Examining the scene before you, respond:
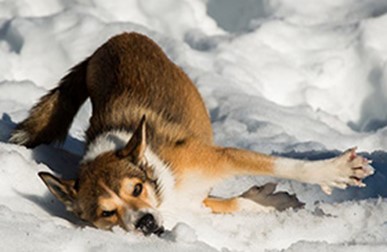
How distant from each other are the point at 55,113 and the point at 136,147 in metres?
1.18

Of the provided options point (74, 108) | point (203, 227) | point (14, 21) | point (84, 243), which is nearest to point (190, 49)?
point (14, 21)

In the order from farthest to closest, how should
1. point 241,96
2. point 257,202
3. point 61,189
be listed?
point 241,96, point 257,202, point 61,189

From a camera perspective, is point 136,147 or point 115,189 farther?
point 136,147

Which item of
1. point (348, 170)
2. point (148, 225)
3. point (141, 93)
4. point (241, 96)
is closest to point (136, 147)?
point (148, 225)

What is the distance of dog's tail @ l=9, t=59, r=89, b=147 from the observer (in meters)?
4.82

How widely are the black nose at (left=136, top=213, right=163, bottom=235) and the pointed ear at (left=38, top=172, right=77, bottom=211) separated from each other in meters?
0.42

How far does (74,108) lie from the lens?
4977 millimetres

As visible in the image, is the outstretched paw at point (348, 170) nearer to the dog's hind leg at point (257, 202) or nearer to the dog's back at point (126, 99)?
the dog's hind leg at point (257, 202)

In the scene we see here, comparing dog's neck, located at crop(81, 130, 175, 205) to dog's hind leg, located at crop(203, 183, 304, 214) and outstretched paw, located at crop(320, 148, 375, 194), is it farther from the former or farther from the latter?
outstretched paw, located at crop(320, 148, 375, 194)

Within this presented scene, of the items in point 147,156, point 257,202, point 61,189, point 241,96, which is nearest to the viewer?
point 61,189

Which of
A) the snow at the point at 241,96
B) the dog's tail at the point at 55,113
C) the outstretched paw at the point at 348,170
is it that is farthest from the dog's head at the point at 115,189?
the dog's tail at the point at 55,113

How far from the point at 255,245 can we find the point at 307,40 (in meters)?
3.60

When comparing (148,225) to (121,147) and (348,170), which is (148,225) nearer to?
(121,147)

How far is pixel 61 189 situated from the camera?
3.81 m
